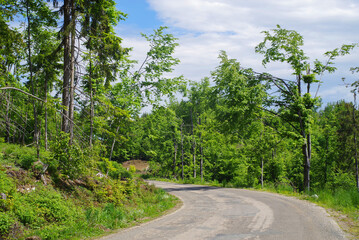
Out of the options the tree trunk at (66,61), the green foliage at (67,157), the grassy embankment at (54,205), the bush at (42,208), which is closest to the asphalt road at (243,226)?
the grassy embankment at (54,205)

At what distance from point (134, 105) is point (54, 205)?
12209 mm

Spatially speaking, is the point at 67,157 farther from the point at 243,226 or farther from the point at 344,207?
the point at 344,207

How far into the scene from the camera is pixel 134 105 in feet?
70.8

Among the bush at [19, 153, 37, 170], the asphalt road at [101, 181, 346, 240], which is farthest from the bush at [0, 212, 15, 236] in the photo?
the bush at [19, 153, 37, 170]

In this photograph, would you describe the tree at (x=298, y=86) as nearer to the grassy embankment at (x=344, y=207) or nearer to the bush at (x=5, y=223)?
the grassy embankment at (x=344, y=207)

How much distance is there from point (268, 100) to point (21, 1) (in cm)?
1899

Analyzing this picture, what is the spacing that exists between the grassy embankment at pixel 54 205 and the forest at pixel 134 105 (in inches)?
33.7

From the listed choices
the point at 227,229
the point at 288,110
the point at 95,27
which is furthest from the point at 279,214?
the point at 288,110

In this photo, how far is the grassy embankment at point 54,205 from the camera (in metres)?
8.63

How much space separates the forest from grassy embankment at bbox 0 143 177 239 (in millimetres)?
856

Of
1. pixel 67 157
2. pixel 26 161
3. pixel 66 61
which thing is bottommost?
pixel 26 161

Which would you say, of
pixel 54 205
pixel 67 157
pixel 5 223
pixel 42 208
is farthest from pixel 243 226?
pixel 67 157

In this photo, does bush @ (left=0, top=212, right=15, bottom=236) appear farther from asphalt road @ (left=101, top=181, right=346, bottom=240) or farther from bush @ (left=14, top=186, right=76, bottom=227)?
asphalt road @ (left=101, top=181, right=346, bottom=240)

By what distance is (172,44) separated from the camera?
22484 millimetres
